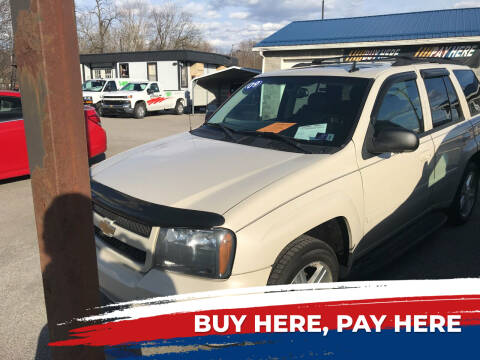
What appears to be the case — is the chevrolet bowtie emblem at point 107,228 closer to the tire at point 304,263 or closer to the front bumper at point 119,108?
the tire at point 304,263

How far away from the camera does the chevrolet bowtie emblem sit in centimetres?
247

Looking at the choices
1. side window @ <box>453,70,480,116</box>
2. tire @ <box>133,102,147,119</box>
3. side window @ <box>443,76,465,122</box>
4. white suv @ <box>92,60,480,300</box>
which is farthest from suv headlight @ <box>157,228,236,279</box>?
tire @ <box>133,102,147,119</box>

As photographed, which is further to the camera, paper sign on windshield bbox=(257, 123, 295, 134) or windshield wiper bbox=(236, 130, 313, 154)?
paper sign on windshield bbox=(257, 123, 295, 134)

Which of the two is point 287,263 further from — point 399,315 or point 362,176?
point 362,176

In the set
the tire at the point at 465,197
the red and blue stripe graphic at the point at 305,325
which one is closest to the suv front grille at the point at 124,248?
the red and blue stripe graphic at the point at 305,325

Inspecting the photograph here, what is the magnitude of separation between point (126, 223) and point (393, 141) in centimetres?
193

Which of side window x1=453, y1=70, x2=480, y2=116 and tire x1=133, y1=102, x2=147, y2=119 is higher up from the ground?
side window x1=453, y1=70, x2=480, y2=116

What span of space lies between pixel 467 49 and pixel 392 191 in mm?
13014

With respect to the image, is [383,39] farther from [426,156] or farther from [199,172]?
[199,172]

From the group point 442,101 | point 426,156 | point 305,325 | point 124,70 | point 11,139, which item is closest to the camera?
point 305,325

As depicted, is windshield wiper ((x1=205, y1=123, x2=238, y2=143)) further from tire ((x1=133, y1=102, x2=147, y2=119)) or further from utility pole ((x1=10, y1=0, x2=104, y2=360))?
tire ((x1=133, y1=102, x2=147, y2=119))

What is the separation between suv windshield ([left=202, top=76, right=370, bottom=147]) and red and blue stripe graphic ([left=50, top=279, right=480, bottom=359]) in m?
1.22

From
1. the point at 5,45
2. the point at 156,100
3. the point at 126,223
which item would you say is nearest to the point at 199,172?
the point at 126,223

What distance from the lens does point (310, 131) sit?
315cm
